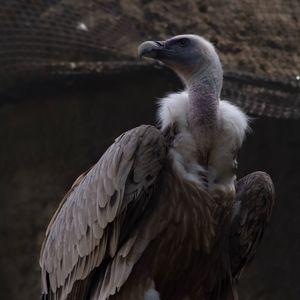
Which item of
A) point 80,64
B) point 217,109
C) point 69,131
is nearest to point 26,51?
point 80,64

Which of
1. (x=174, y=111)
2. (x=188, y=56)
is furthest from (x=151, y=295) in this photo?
(x=188, y=56)

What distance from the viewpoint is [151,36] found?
7.22 metres

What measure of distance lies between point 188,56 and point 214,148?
49cm

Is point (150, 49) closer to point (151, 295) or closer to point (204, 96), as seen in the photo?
point (204, 96)

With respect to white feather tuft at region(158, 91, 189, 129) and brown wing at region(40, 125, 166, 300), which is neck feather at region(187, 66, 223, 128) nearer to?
white feather tuft at region(158, 91, 189, 129)

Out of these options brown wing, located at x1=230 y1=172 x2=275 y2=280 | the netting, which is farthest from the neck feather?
the netting

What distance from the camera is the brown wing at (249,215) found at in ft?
18.6

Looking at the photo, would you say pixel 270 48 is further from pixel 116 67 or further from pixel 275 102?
pixel 116 67

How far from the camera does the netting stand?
700 centimetres

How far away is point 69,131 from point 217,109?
96.3 inches

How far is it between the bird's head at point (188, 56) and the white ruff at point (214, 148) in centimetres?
20

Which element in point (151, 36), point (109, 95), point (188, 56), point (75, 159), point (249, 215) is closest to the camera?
point (188, 56)

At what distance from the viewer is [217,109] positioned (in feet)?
17.8

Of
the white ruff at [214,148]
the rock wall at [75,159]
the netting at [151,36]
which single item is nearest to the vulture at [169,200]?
the white ruff at [214,148]
